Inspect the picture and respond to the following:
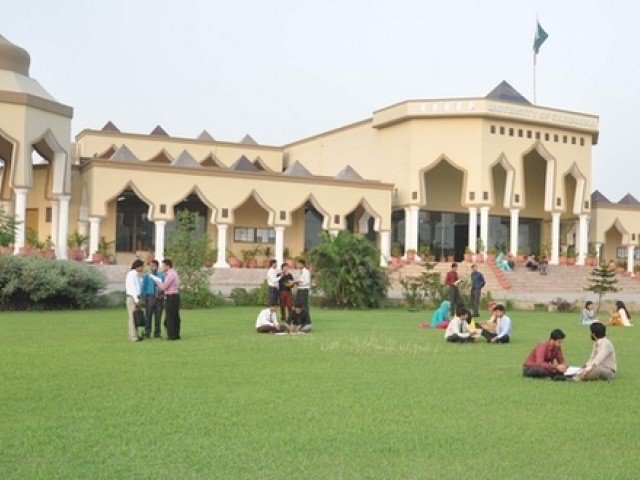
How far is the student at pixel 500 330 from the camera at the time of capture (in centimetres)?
1440

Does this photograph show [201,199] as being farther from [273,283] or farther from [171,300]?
[171,300]

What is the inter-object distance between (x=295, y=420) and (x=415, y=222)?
3038 centimetres

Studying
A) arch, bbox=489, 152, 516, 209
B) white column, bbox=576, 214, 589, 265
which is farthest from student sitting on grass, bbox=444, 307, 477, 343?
white column, bbox=576, 214, 589, 265

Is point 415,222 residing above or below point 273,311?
above

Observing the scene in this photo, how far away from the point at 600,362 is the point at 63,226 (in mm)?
24327

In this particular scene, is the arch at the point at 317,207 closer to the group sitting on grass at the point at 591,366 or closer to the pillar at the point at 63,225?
the pillar at the point at 63,225

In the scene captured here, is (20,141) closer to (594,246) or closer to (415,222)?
(415,222)

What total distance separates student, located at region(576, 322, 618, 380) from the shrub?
571 inches

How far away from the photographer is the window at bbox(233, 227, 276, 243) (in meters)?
36.9

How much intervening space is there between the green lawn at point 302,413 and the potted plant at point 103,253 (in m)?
17.2

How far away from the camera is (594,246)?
4288cm

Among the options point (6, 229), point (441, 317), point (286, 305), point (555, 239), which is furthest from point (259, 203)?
point (441, 317)

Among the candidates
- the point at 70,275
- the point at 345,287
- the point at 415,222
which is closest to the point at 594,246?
the point at 415,222

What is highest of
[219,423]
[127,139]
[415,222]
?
[127,139]
